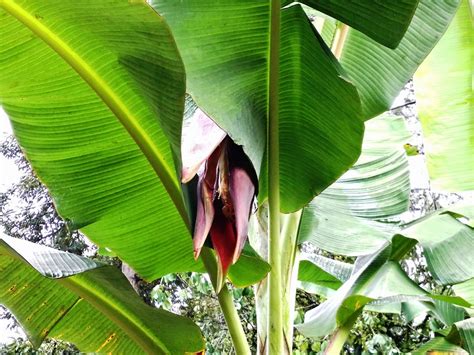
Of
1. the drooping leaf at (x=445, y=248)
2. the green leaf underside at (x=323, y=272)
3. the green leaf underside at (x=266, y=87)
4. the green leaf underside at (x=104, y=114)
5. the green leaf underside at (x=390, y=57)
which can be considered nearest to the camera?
the green leaf underside at (x=104, y=114)

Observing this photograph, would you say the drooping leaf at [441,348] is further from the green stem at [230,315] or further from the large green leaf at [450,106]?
the green stem at [230,315]

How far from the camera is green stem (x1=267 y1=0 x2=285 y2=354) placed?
0.80 metres

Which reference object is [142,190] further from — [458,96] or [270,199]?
[458,96]

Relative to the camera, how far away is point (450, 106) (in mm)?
1280

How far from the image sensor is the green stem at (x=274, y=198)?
2.64 ft

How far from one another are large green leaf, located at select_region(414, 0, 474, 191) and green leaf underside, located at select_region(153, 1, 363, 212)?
53 centimetres

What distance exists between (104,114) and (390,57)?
49 centimetres

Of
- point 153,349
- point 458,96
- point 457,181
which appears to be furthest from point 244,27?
point 457,181

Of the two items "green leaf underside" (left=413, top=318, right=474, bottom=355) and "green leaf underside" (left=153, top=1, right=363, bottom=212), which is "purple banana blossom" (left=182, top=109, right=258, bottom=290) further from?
"green leaf underside" (left=413, top=318, right=474, bottom=355)

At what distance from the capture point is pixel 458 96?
127 cm

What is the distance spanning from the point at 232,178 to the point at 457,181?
2.53 feet

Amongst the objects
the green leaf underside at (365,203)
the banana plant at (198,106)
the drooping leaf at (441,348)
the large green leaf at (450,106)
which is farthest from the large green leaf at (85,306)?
the large green leaf at (450,106)

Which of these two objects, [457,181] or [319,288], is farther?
[319,288]

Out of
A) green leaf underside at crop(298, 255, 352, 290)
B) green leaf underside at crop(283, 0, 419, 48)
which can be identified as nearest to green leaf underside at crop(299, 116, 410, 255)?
green leaf underside at crop(298, 255, 352, 290)
